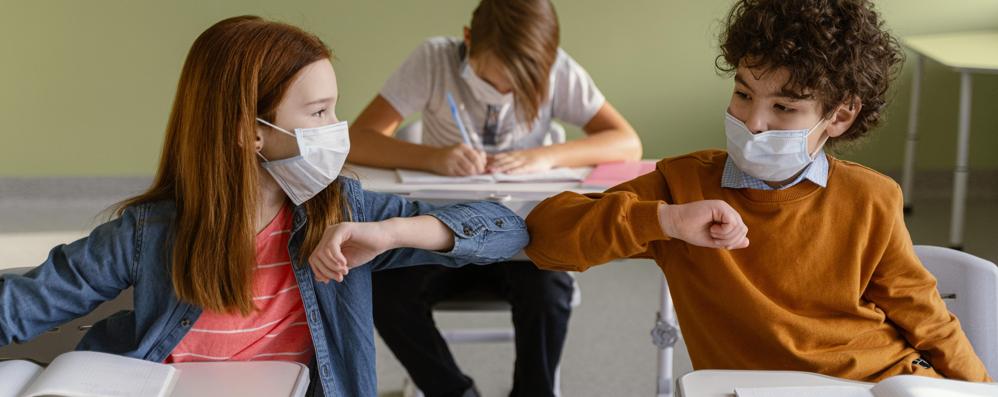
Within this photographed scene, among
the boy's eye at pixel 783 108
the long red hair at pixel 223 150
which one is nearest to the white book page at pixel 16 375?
the long red hair at pixel 223 150

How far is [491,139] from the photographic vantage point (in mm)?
2723

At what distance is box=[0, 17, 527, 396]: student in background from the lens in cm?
147

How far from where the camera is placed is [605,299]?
3451 millimetres

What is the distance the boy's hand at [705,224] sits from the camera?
1.42 m

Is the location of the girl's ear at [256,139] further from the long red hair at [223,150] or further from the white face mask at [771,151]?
the white face mask at [771,151]

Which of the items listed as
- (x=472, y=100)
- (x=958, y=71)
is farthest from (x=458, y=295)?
(x=958, y=71)

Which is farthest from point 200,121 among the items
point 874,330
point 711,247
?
point 874,330

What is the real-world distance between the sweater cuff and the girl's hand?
0.89 meters

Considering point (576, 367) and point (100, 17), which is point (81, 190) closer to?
point (100, 17)

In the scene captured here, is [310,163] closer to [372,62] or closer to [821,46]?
[821,46]

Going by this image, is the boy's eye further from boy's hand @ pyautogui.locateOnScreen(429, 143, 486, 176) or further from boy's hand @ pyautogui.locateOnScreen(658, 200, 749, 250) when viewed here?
boy's hand @ pyautogui.locateOnScreen(429, 143, 486, 176)

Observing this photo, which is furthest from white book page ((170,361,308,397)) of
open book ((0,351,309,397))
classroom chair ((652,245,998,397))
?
classroom chair ((652,245,998,397))

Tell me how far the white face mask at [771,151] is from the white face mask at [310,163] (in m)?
0.55

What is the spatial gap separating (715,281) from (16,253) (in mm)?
2962
